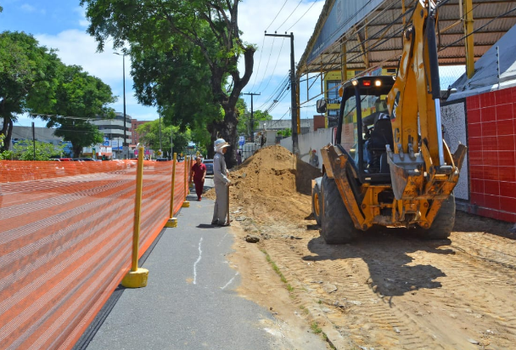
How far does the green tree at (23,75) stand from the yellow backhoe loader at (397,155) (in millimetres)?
27894

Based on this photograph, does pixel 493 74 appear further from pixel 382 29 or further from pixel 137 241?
pixel 137 241

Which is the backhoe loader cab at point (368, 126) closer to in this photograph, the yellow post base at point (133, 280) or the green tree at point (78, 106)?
the yellow post base at point (133, 280)

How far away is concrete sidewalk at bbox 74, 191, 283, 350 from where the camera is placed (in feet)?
11.8

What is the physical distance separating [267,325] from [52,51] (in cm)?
4112

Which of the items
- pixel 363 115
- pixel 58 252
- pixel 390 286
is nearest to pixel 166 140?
pixel 363 115

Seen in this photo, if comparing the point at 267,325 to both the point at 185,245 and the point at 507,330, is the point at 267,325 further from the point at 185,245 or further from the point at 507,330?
the point at 185,245

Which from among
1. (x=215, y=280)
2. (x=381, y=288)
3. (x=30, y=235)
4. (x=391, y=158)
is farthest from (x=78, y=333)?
(x=391, y=158)

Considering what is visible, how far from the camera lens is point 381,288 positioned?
5180 mm

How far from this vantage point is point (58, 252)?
3.00 metres

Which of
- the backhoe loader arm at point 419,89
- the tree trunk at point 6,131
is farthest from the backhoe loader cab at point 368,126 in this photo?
the tree trunk at point 6,131

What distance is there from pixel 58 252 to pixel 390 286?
12.1 ft

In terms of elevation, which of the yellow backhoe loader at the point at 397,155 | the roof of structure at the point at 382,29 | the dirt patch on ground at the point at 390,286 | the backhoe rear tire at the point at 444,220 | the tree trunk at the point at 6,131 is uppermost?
the roof of structure at the point at 382,29

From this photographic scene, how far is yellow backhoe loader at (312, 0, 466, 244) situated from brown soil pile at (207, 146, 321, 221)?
3.97 metres

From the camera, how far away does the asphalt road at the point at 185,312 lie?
3.62 m
